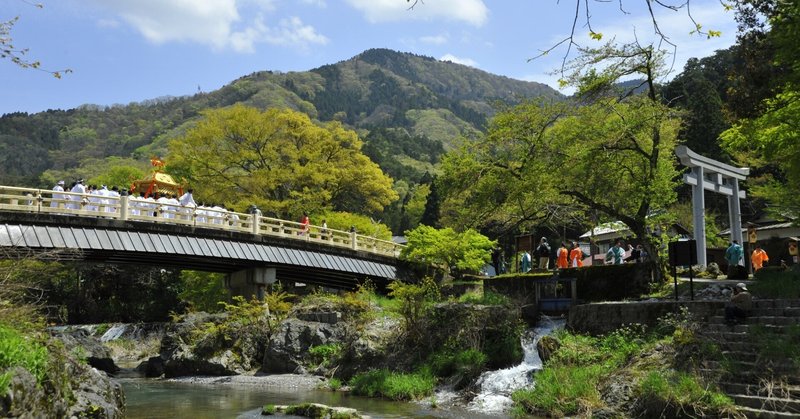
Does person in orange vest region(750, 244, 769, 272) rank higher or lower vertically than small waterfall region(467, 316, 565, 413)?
higher

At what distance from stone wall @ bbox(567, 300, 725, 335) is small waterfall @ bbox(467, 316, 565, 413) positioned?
4.84ft

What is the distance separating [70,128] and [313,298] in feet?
432

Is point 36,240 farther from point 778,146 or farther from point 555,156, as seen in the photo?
point 778,146

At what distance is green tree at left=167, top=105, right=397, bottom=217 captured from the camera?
44844 mm

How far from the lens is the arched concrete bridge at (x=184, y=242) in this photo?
2700 centimetres

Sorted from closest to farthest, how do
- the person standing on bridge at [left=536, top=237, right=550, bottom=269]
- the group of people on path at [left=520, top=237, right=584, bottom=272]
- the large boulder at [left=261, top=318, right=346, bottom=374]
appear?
the large boulder at [left=261, top=318, right=346, bottom=374], the group of people on path at [left=520, top=237, right=584, bottom=272], the person standing on bridge at [left=536, top=237, right=550, bottom=269]

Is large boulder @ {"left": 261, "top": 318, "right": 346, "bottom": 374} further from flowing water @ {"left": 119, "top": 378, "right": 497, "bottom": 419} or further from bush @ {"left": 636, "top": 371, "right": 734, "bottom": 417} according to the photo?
bush @ {"left": 636, "top": 371, "right": 734, "bottom": 417}

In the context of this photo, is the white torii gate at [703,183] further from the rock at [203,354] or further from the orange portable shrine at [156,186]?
the orange portable shrine at [156,186]

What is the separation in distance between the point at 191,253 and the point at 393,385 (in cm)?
1467

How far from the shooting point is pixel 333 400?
19.6 metres

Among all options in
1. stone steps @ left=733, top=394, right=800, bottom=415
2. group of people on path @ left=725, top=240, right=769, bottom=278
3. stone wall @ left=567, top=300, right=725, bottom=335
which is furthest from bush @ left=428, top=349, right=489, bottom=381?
group of people on path @ left=725, top=240, right=769, bottom=278

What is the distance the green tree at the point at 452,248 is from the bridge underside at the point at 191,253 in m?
3.02

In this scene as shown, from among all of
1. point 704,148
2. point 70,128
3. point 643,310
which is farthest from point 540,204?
point 70,128

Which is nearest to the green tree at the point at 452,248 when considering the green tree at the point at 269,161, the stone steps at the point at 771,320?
the green tree at the point at 269,161
